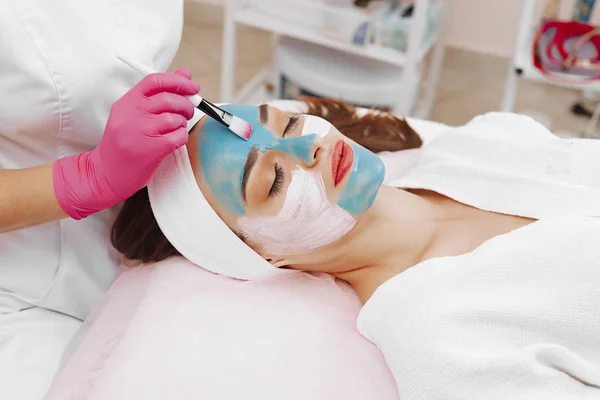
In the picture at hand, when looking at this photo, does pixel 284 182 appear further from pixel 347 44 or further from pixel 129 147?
pixel 347 44

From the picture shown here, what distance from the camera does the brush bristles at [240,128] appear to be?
1055 mm

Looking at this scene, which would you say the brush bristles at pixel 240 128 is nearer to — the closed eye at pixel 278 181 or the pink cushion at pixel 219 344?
the closed eye at pixel 278 181

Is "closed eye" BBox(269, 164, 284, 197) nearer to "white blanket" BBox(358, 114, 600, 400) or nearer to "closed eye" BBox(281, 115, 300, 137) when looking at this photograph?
"closed eye" BBox(281, 115, 300, 137)

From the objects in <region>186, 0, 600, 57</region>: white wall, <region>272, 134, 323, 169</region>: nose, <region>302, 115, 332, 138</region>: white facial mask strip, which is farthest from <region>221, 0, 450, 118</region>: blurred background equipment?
<region>272, 134, 323, 169</region>: nose

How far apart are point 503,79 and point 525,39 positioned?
0.91 meters

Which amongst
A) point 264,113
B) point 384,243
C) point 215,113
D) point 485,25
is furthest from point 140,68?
point 485,25

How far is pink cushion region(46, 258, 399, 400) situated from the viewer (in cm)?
98

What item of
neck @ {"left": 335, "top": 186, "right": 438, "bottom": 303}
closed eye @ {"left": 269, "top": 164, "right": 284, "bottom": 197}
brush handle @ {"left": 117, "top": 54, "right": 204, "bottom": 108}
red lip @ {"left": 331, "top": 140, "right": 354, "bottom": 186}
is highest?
brush handle @ {"left": 117, "top": 54, "right": 204, "bottom": 108}

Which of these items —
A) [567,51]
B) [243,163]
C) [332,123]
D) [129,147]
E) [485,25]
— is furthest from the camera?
[485,25]

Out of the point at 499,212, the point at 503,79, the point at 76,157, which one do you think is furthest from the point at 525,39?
the point at 76,157

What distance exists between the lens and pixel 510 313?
960 mm

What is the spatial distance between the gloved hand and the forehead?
9 centimetres

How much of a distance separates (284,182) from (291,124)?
133 millimetres

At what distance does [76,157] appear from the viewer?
1.01m
